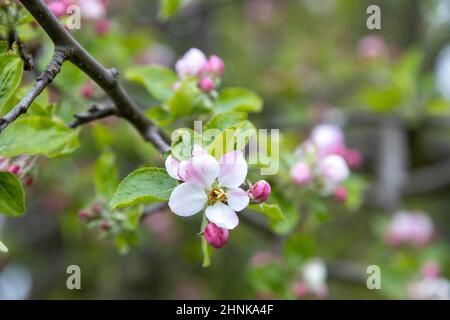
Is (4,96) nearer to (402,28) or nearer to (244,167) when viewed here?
(244,167)

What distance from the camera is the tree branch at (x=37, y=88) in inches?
38.0

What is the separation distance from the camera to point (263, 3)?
4535mm

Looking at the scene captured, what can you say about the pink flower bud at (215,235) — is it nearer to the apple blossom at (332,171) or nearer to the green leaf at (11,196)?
the green leaf at (11,196)

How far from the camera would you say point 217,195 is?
1.04 m

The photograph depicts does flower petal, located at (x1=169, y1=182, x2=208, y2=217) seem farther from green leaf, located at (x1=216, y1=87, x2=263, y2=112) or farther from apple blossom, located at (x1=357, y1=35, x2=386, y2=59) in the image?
apple blossom, located at (x1=357, y1=35, x2=386, y2=59)

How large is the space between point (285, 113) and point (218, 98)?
183 cm

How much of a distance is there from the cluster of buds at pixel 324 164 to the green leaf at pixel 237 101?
0.23 metres

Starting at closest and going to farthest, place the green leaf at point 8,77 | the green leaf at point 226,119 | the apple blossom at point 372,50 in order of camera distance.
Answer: the green leaf at point 8,77 → the green leaf at point 226,119 → the apple blossom at point 372,50

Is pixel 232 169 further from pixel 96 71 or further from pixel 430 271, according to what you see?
pixel 430 271

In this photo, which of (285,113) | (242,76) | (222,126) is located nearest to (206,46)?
(242,76)

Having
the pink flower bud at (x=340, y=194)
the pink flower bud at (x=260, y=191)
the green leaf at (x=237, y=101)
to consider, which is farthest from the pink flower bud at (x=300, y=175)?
the pink flower bud at (x=260, y=191)

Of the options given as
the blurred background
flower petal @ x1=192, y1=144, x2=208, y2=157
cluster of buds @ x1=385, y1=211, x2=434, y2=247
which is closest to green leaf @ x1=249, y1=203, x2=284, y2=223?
flower petal @ x1=192, y1=144, x2=208, y2=157

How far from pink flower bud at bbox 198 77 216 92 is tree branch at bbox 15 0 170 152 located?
17 centimetres

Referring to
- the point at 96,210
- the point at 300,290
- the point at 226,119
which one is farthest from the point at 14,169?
the point at 300,290
